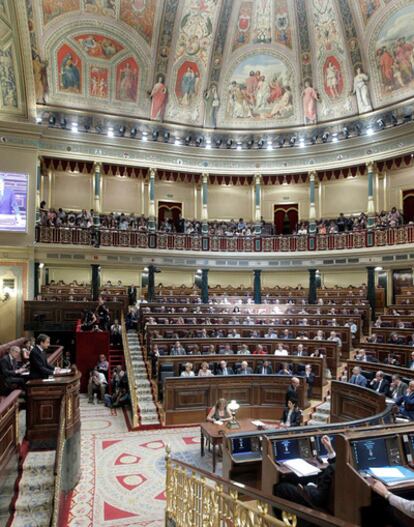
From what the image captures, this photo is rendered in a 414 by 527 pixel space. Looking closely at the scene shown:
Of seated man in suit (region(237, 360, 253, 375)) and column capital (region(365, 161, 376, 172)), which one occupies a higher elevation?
column capital (region(365, 161, 376, 172))

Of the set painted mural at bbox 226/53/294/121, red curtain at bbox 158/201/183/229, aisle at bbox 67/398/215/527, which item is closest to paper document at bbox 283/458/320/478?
aisle at bbox 67/398/215/527

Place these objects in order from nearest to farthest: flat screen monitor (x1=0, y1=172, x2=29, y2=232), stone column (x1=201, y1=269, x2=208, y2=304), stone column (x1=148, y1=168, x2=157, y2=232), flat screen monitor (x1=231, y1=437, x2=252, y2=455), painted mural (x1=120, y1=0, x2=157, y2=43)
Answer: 1. flat screen monitor (x1=231, y1=437, x2=252, y2=455)
2. flat screen monitor (x1=0, y1=172, x2=29, y2=232)
3. painted mural (x1=120, y1=0, x2=157, y2=43)
4. stone column (x1=201, y1=269, x2=208, y2=304)
5. stone column (x1=148, y1=168, x2=157, y2=232)

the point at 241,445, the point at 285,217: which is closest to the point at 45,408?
the point at 241,445

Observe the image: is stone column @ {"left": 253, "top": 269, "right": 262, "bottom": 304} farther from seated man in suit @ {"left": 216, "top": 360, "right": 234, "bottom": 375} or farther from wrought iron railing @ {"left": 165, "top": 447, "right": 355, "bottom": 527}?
wrought iron railing @ {"left": 165, "top": 447, "right": 355, "bottom": 527}

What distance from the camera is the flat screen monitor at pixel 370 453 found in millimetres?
4344

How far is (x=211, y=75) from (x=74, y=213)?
32.8 ft

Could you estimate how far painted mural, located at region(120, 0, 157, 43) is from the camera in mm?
20844

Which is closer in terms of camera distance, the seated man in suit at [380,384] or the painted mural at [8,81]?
the seated man in suit at [380,384]

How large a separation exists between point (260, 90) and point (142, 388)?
1777 centimetres

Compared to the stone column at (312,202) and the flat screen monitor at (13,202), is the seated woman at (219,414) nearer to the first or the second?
the flat screen monitor at (13,202)

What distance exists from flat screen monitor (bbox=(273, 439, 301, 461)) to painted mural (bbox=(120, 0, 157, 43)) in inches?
831

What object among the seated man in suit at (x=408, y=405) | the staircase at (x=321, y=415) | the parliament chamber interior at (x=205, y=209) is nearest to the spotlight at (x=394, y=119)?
the parliament chamber interior at (x=205, y=209)

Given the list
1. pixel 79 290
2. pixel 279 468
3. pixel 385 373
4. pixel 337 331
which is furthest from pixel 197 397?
pixel 79 290

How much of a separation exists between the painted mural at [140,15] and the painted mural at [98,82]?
249 centimetres
